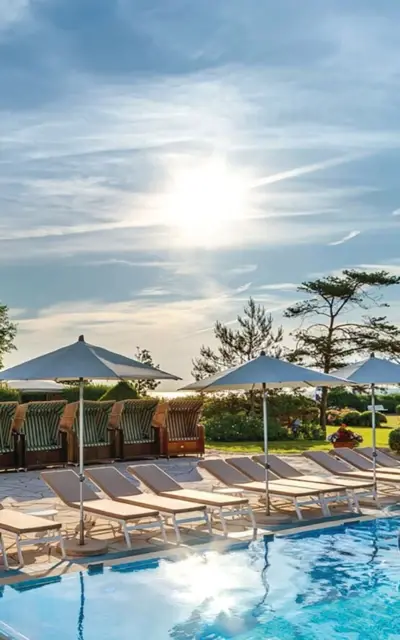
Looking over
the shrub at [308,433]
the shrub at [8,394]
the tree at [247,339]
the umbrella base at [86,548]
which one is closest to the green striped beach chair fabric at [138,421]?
the umbrella base at [86,548]

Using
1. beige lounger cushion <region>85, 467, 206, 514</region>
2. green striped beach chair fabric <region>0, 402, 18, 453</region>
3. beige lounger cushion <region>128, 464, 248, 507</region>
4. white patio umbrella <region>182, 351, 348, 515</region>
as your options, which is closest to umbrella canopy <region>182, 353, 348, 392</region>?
white patio umbrella <region>182, 351, 348, 515</region>

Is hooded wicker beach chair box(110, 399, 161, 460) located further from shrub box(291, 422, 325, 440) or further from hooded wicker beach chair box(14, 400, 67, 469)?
shrub box(291, 422, 325, 440)

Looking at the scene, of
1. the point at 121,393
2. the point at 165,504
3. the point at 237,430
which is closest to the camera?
the point at 165,504

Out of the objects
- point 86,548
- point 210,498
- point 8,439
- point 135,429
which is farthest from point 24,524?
point 135,429

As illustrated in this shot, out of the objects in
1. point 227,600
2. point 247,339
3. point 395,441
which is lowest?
point 227,600

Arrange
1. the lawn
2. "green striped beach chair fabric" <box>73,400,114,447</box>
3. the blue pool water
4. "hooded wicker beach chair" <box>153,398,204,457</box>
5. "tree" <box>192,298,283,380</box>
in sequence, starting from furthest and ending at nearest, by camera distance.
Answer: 1. "tree" <box>192,298,283,380</box>
2. the lawn
3. "hooded wicker beach chair" <box>153,398,204,457</box>
4. "green striped beach chair fabric" <box>73,400,114,447</box>
5. the blue pool water

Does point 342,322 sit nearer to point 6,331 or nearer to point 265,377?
point 6,331

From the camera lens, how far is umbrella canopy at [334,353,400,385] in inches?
416

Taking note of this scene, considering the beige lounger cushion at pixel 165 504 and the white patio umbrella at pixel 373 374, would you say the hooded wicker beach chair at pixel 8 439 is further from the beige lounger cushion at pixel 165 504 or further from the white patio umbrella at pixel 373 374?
the white patio umbrella at pixel 373 374

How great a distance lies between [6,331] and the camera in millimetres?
42844

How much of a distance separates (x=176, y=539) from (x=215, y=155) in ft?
27.2

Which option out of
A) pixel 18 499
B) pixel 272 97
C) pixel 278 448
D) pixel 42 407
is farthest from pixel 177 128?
pixel 278 448

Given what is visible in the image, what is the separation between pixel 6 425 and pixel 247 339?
51.5 feet

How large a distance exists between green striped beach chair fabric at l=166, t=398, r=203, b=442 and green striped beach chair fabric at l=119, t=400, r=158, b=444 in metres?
0.39
